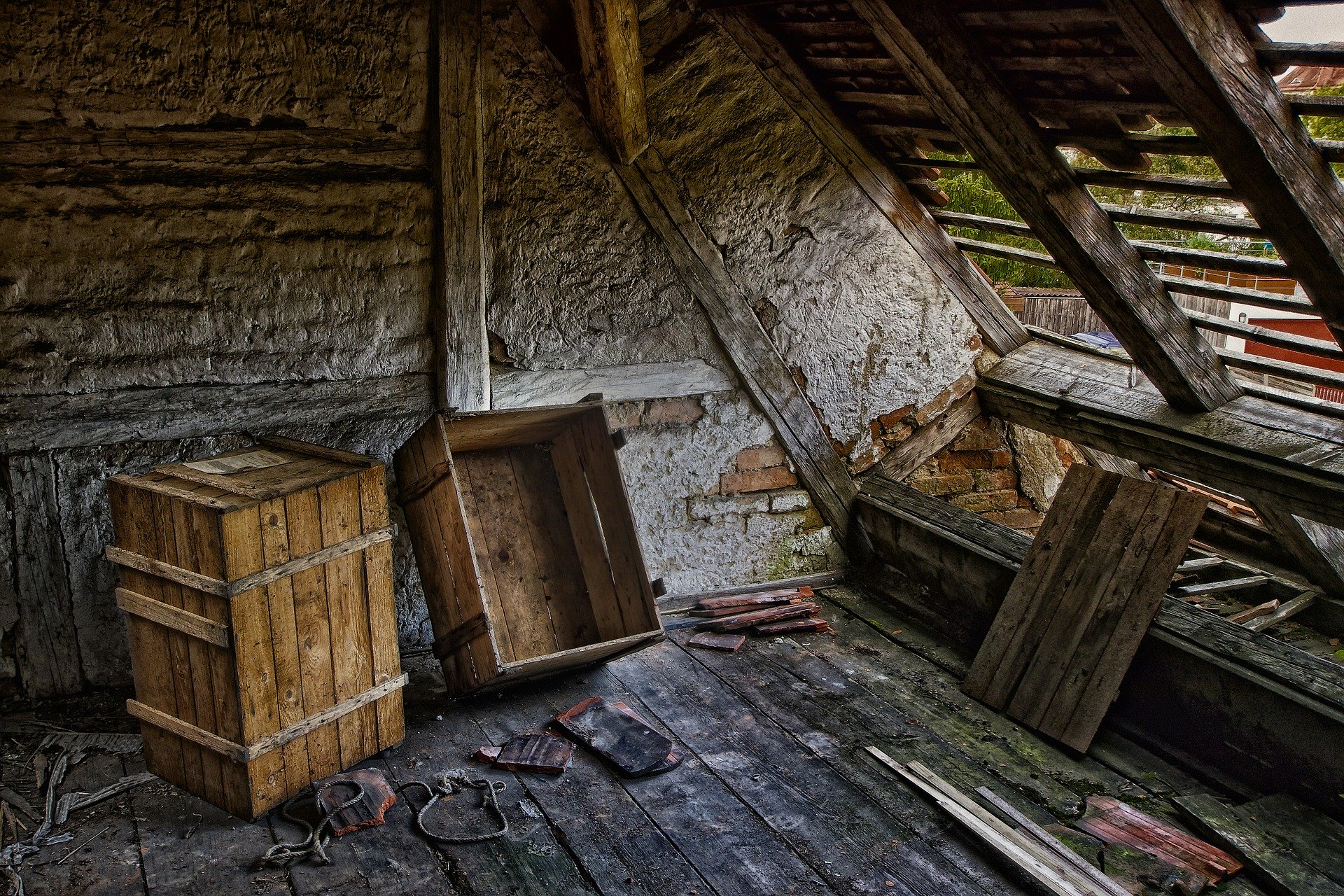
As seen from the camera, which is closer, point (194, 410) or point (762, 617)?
point (194, 410)

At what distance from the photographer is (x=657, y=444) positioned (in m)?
4.11

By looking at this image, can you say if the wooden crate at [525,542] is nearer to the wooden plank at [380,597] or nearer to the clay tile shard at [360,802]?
the wooden plank at [380,597]

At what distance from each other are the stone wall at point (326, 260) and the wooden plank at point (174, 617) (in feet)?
2.08

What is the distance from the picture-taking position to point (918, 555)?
4.16 meters

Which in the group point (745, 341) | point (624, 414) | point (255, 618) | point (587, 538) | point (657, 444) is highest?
point (745, 341)

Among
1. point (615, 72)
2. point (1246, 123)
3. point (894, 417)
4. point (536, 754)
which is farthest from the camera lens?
point (894, 417)

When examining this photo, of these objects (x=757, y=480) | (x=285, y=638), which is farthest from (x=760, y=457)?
(x=285, y=638)

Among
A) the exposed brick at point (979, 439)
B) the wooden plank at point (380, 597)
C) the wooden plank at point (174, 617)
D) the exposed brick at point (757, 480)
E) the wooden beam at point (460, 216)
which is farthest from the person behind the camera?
the exposed brick at point (979, 439)

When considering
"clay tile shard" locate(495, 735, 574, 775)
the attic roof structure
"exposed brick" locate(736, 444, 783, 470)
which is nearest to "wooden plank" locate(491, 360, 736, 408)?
the attic roof structure

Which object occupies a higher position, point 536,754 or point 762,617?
point 762,617

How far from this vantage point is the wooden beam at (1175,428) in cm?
321

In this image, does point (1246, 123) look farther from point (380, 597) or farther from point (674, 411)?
point (380, 597)

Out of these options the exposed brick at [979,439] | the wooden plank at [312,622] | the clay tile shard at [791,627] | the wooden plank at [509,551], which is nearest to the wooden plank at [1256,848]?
the clay tile shard at [791,627]

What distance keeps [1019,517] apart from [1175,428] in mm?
1253
